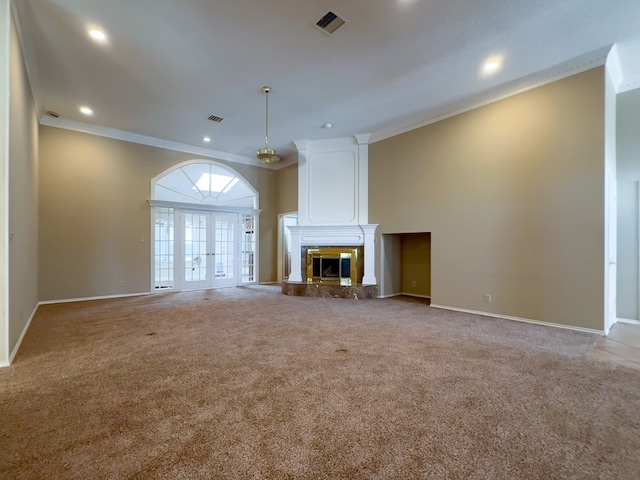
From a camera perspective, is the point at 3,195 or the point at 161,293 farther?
the point at 161,293

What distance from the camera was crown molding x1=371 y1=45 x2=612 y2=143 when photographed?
3.76 m

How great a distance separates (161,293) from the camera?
22.1ft

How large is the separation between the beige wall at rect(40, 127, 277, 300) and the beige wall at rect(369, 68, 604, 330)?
228 inches

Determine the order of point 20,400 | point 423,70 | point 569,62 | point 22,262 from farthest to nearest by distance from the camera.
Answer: point 423,70 < point 569,62 < point 22,262 < point 20,400

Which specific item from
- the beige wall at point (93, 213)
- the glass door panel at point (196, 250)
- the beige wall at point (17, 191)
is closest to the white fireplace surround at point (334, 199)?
the glass door panel at point (196, 250)

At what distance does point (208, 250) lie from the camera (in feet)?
25.6

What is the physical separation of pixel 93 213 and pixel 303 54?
534 centimetres

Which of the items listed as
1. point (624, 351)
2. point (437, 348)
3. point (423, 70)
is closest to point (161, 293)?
point (437, 348)

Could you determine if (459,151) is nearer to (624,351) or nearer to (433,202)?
(433,202)

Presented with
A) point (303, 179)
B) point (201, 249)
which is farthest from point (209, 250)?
point (303, 179)

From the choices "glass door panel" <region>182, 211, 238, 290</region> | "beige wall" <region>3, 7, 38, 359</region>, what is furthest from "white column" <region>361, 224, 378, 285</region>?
"beige wall" <region>3, 7, 38, 359</region>

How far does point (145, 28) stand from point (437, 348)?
4.78 metres

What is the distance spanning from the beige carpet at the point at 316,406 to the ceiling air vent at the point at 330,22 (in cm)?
353

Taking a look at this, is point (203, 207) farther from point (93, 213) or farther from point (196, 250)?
point (93, 213)
